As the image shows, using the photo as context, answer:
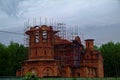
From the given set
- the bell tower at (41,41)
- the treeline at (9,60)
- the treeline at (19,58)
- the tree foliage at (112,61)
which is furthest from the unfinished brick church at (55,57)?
the tree foliage at (112,61)

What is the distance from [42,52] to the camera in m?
55.9

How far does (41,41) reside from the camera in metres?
55.7

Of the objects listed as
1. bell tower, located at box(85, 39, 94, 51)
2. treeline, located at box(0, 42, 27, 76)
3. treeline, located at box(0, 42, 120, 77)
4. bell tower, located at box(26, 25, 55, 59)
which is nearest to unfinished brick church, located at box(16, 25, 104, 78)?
bell tower, located at box(26, 25, 55, 59)

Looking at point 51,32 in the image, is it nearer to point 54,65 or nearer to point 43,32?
point 43,32

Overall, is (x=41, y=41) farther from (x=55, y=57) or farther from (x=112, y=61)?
(x=112, y=61)

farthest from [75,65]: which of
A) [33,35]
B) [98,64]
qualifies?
[33,35]

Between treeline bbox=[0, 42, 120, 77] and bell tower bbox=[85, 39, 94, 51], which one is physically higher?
bell tower bbox=[85, 39, 94, 51]

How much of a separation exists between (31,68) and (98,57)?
14978 mm

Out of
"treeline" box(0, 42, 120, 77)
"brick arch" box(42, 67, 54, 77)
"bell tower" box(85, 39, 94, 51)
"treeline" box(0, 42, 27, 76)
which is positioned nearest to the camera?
"brick arch" box(42, 67, 54, 77)

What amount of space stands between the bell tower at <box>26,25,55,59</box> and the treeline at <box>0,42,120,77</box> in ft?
41.3

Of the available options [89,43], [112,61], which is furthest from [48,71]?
[112,61]

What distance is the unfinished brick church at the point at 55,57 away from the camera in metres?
54.3

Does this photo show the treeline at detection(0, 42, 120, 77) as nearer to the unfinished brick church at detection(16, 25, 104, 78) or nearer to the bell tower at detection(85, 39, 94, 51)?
the unfinished brick church at detection(16, 25, 104, 78)

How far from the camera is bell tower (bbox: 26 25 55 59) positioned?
55.5 m
